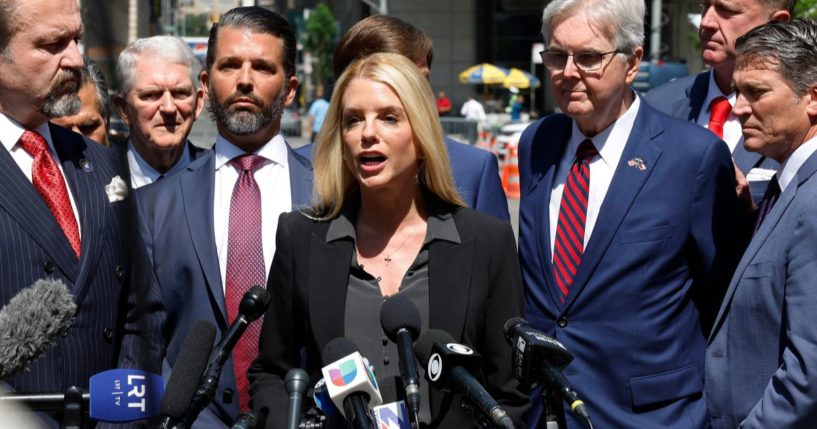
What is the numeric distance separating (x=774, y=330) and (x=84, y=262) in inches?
86.7

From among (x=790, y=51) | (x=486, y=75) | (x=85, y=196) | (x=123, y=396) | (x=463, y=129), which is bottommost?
(x=486, y=75)

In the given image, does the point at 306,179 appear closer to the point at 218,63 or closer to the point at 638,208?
the point at 218,63

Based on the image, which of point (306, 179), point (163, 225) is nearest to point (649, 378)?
point (306, 179)

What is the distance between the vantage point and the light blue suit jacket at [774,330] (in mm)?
3607

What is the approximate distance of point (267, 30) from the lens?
5105 mm

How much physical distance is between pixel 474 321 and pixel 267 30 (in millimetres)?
1885

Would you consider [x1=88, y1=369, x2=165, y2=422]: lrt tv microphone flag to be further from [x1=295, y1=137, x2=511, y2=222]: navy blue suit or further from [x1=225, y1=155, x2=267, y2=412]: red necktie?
[x1=295, y1=137, x2=511, y2=222]: navy blue suit

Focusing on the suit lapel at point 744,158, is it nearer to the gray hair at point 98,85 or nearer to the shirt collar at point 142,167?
the shirt collar at point 142,167

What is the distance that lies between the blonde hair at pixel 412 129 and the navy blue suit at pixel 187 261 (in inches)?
17.4

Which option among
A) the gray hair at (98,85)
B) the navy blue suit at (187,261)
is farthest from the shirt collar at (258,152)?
the gray hair at (98,85)

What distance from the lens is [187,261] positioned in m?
4.59

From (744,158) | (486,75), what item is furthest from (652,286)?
(486,75)

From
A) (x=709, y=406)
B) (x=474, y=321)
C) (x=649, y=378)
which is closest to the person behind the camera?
(x=474, y=321)

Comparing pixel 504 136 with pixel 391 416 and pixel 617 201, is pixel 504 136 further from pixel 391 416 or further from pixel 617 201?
pixel 391 416
